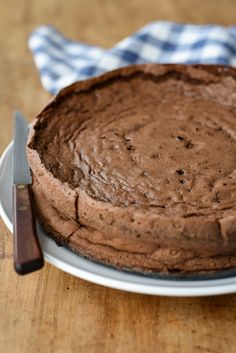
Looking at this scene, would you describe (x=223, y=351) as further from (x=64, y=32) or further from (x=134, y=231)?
(x=64, y=32)

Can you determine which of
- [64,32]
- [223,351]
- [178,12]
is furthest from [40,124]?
→ [178,12]

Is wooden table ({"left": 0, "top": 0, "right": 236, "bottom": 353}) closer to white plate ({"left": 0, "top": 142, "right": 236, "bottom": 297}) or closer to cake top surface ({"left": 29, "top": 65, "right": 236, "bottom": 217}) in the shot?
white plate ({"left": 0, "top": 142, "right": 236, "bottom": 297})

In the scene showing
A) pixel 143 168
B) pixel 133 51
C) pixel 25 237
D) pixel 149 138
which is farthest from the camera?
pixel 133 51

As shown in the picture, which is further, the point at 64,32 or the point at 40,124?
the point at 64,32

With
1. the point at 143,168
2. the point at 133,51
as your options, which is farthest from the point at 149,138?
the point at 133,51

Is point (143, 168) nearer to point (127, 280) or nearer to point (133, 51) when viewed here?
point (127, 280)

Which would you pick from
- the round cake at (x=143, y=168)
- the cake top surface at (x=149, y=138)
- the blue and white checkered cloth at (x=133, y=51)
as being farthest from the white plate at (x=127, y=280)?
the blue and white checkered cloth at (x=133, y=51)

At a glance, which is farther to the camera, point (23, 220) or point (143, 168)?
point (143, 168)
